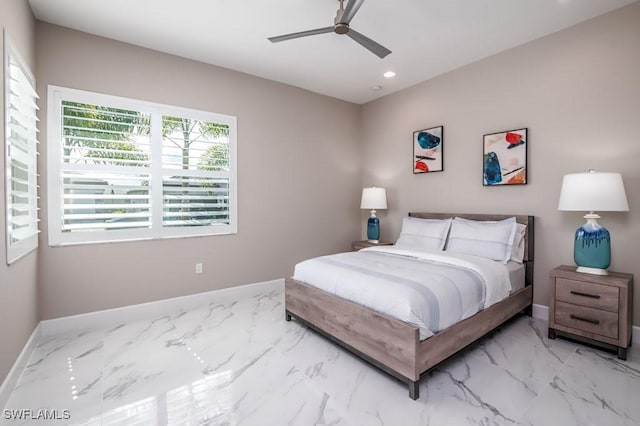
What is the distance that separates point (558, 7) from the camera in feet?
8.45

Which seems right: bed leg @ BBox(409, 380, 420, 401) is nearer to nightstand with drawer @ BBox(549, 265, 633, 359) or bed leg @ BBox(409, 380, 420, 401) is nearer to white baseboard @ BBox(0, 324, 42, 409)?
nightstand with drawer @ BBox(549, 265, 633, 359)

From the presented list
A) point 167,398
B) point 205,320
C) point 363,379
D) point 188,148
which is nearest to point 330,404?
point 363,379

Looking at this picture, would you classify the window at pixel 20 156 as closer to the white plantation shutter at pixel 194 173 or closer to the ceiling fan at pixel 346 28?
the white plantation shutter at pixel 194 173

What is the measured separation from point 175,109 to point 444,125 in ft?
10.3

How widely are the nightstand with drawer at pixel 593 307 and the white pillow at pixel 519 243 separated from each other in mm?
398

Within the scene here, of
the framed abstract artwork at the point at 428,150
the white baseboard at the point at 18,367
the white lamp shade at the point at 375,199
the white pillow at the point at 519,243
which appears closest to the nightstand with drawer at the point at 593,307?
the white pillow at the point at 519,243

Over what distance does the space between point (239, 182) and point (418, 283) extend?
2495 millimetres

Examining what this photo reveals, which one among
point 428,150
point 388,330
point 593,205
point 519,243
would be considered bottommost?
point 388,330

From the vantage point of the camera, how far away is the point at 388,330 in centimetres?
200

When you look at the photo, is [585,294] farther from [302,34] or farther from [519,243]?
A: [302,34]

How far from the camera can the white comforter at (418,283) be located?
201 cm

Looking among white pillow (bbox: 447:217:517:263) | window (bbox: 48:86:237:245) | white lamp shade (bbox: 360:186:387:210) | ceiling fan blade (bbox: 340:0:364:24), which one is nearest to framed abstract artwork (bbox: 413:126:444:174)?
white lamp shade (bbox: 360:186:387:210)

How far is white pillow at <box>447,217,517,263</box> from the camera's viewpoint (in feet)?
9.86

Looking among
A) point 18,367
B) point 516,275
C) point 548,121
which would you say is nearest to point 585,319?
point 516,275
